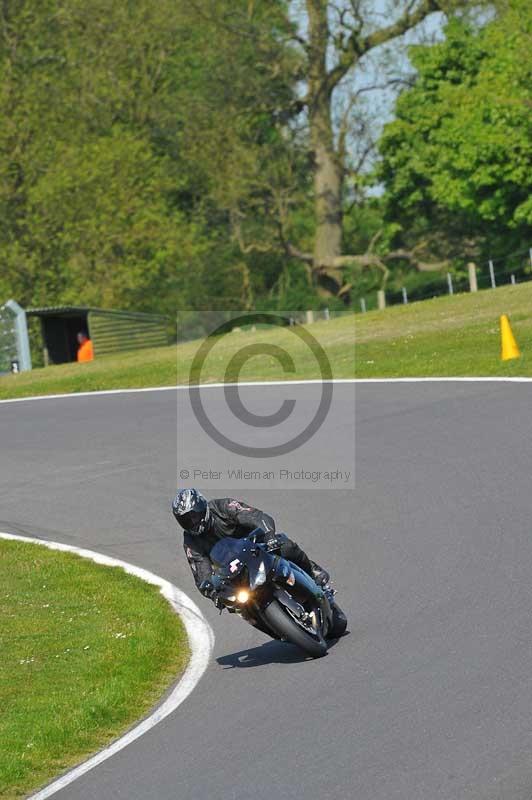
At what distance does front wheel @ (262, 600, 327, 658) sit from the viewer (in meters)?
9.82

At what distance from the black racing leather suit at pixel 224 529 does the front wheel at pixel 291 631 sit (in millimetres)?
596

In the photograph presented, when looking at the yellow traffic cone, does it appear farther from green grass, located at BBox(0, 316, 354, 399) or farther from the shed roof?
the shed roof

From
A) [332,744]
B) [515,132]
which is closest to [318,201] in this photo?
[515,132]

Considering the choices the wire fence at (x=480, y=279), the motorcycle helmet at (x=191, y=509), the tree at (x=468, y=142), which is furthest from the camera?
the tree at (x=468, y=142)

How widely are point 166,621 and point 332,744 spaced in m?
4.40

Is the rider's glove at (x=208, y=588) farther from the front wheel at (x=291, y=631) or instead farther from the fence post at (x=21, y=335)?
the fence post at (x=21, y=335)

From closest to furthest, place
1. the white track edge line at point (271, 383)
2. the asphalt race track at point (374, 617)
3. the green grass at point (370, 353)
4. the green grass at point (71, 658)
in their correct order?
the asphalt race track at point (374, 617) < the green grass at point (71, 658) < the white track edge line at point (271, 383) < the green grass at point (370, 353)

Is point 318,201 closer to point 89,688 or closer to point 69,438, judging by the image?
point 69,438

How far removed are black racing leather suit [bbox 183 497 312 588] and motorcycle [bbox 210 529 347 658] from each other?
0.36ft

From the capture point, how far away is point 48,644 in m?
11.5

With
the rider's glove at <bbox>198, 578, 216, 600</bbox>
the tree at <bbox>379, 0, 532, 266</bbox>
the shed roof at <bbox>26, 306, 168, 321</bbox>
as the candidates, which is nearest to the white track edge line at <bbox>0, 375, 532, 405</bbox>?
the shed roof at <bbox>26, 306, 168, 321</bbox>

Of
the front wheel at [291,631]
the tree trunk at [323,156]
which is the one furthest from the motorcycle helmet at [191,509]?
the tree trunk at [323,156]

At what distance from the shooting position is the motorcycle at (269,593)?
9.84 m

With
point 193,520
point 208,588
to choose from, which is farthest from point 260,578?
point 193,520
